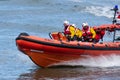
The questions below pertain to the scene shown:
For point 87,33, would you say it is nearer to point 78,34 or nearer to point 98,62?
point 78,34

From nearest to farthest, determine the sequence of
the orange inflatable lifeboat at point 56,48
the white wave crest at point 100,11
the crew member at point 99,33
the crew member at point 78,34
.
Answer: the orange inflatable lifeboat at point 56,48
the crew member at point 78,34
the crew member at point 99,33
the white wave crest at point 100,11

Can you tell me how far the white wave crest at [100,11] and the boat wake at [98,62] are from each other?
11.7 metres

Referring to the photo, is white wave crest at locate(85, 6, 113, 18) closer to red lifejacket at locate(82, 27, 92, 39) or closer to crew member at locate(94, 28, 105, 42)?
crew member at locate(94, 28, 105, 42)

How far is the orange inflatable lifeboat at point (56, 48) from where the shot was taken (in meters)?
16.2

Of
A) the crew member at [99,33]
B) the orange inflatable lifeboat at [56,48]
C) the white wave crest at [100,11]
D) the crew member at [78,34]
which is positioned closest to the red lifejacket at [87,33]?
Answer: the crew member at [78,34]

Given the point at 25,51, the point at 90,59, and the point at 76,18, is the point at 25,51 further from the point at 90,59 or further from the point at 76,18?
the point at 76,18

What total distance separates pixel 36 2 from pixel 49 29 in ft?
29.7

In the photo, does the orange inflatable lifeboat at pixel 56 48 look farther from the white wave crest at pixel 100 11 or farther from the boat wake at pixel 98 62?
the white wave crest at pixel 100 11

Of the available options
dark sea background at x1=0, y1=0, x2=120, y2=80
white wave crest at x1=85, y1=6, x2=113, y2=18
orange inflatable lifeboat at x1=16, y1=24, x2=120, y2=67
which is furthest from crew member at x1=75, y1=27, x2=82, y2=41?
white wave crest at x1=85, y1=6, x2=113, y2=18

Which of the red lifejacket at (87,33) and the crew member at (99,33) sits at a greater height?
the red lifejacket at (87,33)

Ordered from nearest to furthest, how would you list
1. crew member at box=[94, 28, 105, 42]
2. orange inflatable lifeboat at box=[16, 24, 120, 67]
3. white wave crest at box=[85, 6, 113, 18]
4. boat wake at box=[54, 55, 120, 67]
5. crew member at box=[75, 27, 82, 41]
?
1. orange inflatable lifeboat at box=[16, 24, 120, 67]
2. boat wake at box=[54, 55, 120, 67]
3. crew member at box=[75, 27, 82, 41]
4. crew member at box=[94, 28, 105, 42]
5. white wave crest at box=[85, 6, 113, 18]

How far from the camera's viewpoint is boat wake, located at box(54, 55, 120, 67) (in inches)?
673

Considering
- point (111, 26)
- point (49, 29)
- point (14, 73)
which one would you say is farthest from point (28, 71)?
point (49, 29)

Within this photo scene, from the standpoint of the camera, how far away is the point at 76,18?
28125mm
